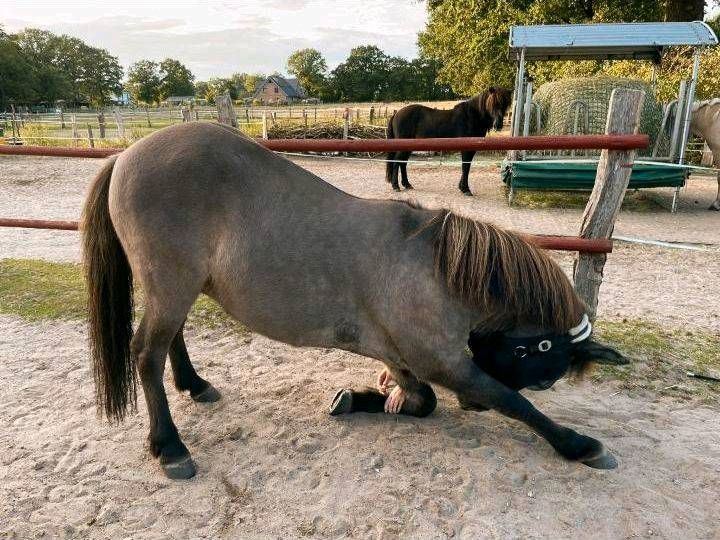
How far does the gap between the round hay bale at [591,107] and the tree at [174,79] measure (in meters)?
79.8

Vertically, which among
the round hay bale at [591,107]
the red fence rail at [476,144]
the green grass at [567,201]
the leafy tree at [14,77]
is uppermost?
the leafy tree at [14,77]

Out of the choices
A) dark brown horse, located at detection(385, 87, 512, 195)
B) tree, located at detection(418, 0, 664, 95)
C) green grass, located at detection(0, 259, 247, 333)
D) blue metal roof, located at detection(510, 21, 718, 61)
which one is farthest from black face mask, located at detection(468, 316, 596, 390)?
tree, located at detection(418, 0, 664, 95)

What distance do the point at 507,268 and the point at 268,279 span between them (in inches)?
42.1

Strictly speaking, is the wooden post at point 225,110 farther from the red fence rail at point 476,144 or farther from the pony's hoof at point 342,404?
the pony's hoof at point 342,404

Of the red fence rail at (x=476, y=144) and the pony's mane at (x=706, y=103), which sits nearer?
the red fence rail at (x=476, y=144)

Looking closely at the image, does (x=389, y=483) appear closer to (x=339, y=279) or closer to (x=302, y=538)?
(x=302, y=538)

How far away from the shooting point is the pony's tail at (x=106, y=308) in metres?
2.55

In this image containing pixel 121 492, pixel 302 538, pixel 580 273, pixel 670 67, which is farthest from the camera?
pixel 670 67

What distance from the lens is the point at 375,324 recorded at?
235cm

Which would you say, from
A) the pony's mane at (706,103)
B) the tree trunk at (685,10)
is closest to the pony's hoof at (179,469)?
the pony's mane at (706,103)

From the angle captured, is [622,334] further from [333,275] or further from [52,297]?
[52,297]

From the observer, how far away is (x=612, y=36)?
8367mm

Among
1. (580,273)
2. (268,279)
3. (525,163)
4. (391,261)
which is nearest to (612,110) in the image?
(580,273)

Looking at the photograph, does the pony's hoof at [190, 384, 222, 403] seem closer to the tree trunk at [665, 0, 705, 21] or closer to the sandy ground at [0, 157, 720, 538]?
the sandy ground at [0, 157, 720, 538]
